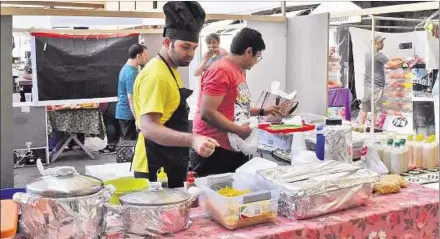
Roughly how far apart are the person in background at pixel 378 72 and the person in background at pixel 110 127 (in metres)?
3.33

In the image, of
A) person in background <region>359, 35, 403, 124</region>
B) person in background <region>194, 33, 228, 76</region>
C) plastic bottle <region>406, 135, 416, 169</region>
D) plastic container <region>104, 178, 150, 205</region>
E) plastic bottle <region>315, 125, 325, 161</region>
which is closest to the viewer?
plastic container <region>104, 178, 150, 205</region>

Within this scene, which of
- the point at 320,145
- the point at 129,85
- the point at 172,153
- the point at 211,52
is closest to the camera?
the point at 172,153

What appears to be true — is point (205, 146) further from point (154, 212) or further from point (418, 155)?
point (418, 155)

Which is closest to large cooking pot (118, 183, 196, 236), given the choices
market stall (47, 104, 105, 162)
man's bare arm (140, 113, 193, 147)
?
man's bare arm (140, 113, 193, 147)

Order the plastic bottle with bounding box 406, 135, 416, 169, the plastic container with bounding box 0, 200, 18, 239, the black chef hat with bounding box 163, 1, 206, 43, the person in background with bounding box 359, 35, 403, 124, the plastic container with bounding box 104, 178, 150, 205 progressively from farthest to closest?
1. the person in background with bounding box 359, 35, 403, 124
2. the plastic bottle with bounding box 406, 135, 416, 169
3. the black chef hat with bounding box 163, 1, 206, 43
4. the plastic container with bounding box 104, 178, 150, 205
5. the plastic container with bounding box 0, 200, 18, 239

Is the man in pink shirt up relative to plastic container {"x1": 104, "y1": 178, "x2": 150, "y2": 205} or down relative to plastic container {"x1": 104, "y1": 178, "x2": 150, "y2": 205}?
up

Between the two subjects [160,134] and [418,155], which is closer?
[160,134]

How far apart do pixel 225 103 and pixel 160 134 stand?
0.61 meters

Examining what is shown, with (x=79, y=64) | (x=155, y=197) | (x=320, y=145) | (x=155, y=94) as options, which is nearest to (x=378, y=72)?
(x=320, y=145)

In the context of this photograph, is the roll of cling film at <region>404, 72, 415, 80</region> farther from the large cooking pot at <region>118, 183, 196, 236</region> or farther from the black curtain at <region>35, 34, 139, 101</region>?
the black curtain at <region>35, 34, 139, 101</region>

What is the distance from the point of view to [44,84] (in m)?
4.96

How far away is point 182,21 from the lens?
5.92 feet

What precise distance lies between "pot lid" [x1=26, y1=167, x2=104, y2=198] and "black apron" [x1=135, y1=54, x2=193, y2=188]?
548 mm

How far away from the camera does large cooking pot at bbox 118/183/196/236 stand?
4.17 feet
